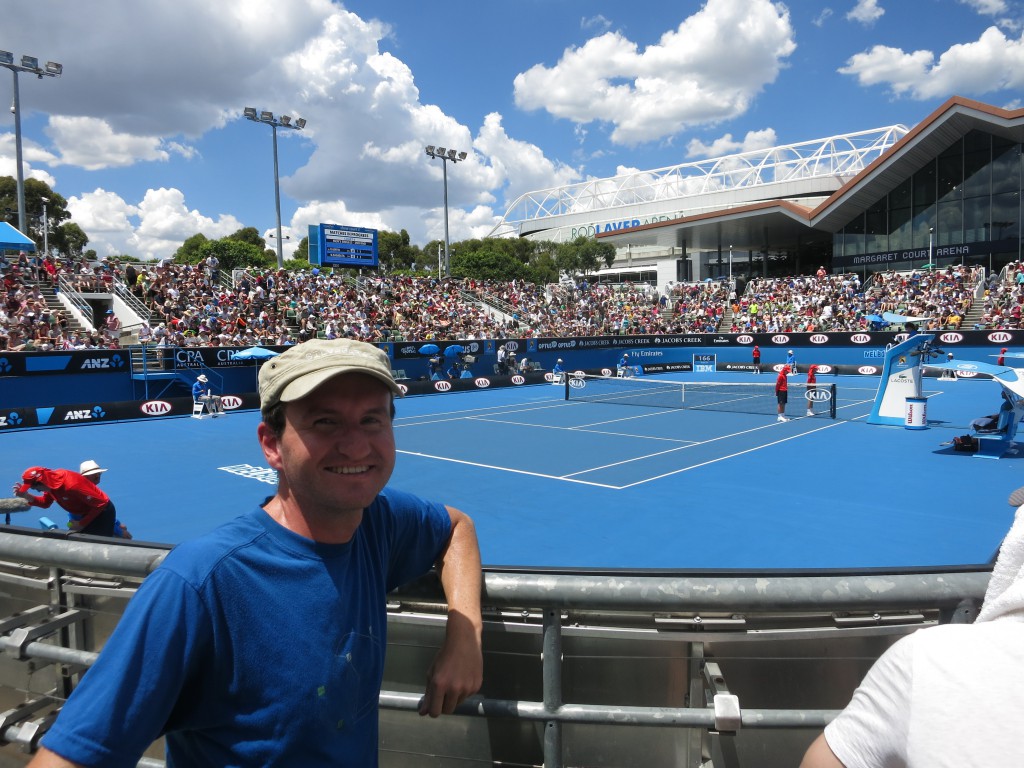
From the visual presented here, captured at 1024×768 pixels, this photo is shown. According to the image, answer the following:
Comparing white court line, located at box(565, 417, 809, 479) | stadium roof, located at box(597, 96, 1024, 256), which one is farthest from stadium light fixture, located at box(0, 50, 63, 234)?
stadium roof, located at box(597, 96, 1024, 256)

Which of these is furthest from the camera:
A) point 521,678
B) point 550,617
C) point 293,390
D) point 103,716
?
point 521,678

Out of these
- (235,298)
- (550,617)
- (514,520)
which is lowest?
(514,520)

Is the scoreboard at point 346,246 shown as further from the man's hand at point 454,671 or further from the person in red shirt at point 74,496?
the man's hand at point 454,671

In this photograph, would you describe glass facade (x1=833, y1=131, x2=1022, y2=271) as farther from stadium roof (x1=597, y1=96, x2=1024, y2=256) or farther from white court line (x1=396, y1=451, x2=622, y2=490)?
white court line (x1=396, y1=451, x2=622, y2=490)

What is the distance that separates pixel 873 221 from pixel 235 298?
51.5 m

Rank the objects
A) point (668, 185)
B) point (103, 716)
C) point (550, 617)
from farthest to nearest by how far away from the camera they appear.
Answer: point (668, 185) < point (550, 617) < point (103, 716)

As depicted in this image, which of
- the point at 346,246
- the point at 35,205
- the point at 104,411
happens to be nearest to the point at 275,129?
the point at 346,246

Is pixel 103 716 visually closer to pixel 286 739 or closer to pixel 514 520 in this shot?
pixel 286 739

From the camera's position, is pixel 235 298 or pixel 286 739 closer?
pixel 286 739

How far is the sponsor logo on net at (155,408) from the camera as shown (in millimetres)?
26656

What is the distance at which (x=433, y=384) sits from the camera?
3528 centimetres

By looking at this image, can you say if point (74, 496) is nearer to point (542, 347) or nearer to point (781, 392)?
point (781, 392)

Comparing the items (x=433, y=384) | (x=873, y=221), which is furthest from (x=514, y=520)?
(x=873, y=221)

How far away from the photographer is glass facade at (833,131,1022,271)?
169 feet
